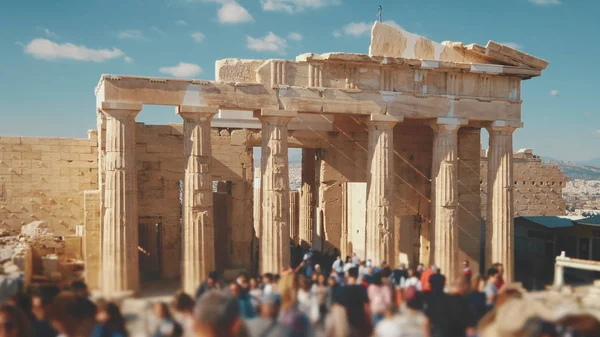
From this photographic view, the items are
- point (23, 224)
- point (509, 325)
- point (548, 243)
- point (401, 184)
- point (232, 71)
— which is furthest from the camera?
point (548, 243)

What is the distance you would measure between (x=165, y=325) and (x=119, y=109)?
10.3 metres

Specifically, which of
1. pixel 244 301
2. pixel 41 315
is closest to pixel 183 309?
pixel 41 315

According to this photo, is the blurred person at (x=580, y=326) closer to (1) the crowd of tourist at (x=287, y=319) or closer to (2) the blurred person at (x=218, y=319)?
(1) the crowd of tourist at (x=287, y=319)

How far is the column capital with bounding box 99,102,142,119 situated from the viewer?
1577 cm

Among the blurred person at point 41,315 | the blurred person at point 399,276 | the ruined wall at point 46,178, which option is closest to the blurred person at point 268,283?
the blurred person at point 399,276

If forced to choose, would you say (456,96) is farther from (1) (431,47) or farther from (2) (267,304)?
(2) (267,304)

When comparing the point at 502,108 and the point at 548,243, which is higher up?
the point at 502,108

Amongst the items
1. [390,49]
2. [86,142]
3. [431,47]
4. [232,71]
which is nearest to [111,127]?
[232,71]

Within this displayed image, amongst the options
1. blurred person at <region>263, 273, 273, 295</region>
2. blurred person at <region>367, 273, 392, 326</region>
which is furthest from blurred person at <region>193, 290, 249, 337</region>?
blurred person at <region>263, 273, 273, 295</region>

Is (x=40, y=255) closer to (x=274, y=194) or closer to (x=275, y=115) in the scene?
(x=274, y=194)

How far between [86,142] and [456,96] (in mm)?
13460

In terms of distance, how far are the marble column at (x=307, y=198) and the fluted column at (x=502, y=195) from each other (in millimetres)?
7901

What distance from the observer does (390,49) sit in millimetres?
18906

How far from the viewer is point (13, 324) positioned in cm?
645
